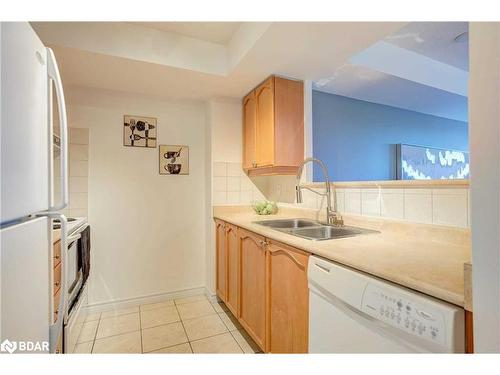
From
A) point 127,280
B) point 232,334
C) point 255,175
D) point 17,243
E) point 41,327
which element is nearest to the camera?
point 17,243

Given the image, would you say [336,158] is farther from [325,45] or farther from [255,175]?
[325,45]

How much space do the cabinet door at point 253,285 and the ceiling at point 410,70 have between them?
1.55 metres

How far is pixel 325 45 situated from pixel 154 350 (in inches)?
92.9

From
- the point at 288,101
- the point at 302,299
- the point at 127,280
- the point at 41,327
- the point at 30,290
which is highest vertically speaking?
the point at 288,101

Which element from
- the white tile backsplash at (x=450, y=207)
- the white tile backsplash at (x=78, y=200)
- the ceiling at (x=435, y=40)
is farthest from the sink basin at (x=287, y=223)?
the ceiling at (x=435, y=40)

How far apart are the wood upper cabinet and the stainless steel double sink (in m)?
0.48

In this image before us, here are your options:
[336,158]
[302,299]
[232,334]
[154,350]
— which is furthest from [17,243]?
[336,158]

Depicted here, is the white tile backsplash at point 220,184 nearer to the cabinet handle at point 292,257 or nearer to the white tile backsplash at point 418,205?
the cabinet handle at point 292,257

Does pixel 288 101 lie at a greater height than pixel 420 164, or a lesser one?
greater

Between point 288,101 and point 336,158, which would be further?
point 336,158

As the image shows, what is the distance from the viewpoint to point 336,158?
277 cm

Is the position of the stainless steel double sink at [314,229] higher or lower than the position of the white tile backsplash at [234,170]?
lower

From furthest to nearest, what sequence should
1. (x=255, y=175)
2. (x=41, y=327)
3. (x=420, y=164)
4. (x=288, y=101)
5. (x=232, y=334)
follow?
(x=420, y=164) < (x=255, y=175) < (x=288, y=101) < (x=232, y=334) < (x=41, y=327)

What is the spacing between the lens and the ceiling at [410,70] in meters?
2.05
